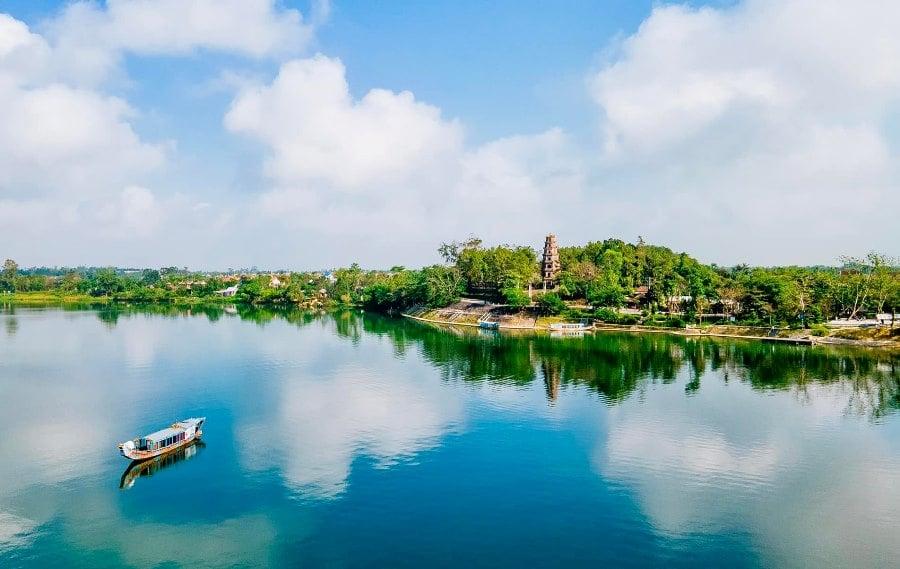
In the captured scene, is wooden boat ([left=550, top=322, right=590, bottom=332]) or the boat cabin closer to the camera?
the boat cabin

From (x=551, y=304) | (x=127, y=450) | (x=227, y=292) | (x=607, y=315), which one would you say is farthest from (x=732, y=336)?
(x=227, y=292)

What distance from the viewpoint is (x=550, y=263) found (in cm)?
8650

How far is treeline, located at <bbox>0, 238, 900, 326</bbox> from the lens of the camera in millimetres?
59312

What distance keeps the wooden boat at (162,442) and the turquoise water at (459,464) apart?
1.94 feet

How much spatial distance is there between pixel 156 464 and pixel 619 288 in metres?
59.3

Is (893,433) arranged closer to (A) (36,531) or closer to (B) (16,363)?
(A) (36,531)

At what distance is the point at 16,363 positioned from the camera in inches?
1811

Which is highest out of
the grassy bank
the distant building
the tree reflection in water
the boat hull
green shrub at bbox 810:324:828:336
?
the distant building

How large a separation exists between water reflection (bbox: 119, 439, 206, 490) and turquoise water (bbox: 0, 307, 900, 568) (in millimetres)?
127

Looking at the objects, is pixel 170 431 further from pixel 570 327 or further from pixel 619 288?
pixel 619 288

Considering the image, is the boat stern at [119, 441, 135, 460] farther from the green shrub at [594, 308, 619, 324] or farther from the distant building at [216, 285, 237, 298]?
the distant building at [216, 285, 237, 298]

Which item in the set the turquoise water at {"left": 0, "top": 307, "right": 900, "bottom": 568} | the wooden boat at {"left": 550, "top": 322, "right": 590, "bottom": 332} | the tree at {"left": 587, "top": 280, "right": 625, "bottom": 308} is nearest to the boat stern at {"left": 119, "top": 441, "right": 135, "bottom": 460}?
the turquoise water at {"left": 0, "top": 307, "right": 900, "bottom": 568}

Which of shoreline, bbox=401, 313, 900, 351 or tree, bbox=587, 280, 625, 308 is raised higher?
tree, bbox=587, 280, 625, 308

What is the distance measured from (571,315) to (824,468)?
4876 centimetres
